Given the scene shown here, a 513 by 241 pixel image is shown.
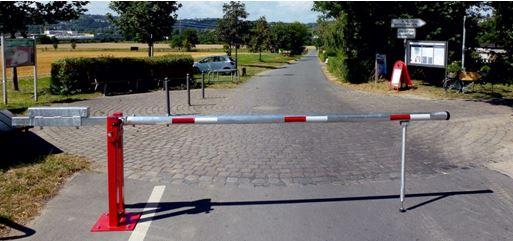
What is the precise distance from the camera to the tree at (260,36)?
2470 inches

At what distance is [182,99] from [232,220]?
12.2 meters

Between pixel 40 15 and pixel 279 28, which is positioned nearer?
pixel 40 15

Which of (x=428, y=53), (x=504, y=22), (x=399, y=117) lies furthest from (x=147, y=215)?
(x=428, y=53)

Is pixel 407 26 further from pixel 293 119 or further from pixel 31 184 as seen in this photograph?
pixel 31 184

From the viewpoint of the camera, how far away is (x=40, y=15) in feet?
65.0

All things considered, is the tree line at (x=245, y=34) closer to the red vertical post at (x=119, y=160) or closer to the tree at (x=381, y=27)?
the tree at (x=381, y=27)

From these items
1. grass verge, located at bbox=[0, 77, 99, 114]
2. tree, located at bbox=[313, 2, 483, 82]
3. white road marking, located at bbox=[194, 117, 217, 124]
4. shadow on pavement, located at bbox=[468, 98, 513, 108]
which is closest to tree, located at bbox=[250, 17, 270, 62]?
tree, located at bbox=[313, 2, 483, 82]

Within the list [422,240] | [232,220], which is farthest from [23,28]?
[422,240]

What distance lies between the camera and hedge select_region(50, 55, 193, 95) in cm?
1802

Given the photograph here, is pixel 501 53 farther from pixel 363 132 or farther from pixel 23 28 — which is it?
pixel 23 28

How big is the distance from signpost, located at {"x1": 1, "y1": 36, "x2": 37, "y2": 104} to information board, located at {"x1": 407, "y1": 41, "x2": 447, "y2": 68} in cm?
1427

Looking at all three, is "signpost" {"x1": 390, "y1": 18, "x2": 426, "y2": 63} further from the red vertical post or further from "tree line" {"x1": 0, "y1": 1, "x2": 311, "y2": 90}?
the red vertical post

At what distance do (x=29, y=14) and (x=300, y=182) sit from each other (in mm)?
17215

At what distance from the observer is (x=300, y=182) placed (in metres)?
6.11
